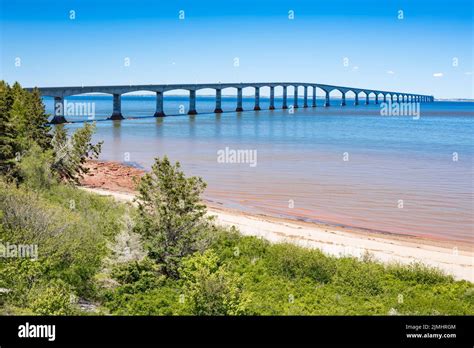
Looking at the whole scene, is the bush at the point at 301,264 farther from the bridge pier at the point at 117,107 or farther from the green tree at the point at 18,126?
the bridge pier at the point at 117,107

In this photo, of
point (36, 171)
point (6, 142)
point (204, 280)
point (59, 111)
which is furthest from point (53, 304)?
point (59, 111)

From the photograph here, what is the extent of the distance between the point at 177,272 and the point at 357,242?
810 cm

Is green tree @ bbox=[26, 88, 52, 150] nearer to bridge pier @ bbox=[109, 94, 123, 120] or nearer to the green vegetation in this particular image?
the green vegetation

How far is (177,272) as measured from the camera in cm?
1599

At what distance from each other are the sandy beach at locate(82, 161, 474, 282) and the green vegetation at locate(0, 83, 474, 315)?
162 cm

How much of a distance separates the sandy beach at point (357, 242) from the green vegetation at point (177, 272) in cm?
162

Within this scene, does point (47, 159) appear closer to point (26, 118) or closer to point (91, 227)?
point (26, 118)

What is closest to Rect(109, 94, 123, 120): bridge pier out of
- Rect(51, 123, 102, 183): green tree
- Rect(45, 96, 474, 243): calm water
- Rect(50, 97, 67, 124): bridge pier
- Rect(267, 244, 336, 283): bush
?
Rect(50, 97, 67, 124): bridge pier

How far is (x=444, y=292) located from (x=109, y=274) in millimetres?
9048

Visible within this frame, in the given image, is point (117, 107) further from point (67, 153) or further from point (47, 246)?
point (47, 246)

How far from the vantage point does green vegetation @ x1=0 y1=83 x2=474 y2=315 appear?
41.9 feet

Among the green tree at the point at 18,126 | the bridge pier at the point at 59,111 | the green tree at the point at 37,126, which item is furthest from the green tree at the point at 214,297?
the bridge pier at the point at 59,111

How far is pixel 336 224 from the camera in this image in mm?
24969
